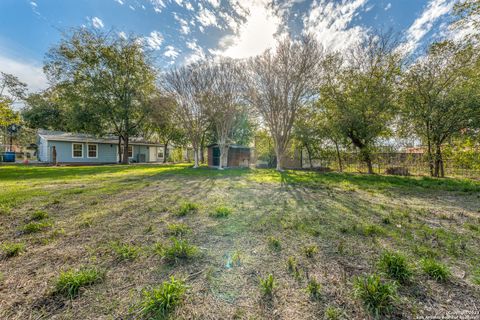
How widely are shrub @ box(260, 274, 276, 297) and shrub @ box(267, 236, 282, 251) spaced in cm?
70

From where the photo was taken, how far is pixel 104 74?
17297 millimetres

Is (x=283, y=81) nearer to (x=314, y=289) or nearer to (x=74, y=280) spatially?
(x=314, y=289)

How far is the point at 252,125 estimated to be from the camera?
68.8 feet

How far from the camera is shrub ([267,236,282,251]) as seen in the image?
2.49 meters

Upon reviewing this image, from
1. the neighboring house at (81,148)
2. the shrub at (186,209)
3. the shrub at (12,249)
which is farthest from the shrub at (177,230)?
the neighboring house at (81,148)

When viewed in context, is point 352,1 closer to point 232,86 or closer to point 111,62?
point 232,86

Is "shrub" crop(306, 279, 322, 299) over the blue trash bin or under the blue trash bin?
under

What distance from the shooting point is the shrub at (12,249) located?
2291mm

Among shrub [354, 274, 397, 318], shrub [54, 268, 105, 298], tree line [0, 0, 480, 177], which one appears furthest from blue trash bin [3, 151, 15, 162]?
shrub [354, 274, 397, 318]

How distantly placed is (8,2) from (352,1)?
55.0 feet

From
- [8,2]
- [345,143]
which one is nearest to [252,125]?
[345,143]

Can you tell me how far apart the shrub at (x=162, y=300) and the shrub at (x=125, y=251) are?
788 millimetres

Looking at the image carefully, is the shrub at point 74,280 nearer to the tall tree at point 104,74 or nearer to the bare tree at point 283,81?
the bare tree at point 283,81

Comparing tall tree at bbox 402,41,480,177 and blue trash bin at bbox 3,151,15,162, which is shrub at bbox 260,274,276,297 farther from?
blue trash bin at bbox 3,151,15,162
